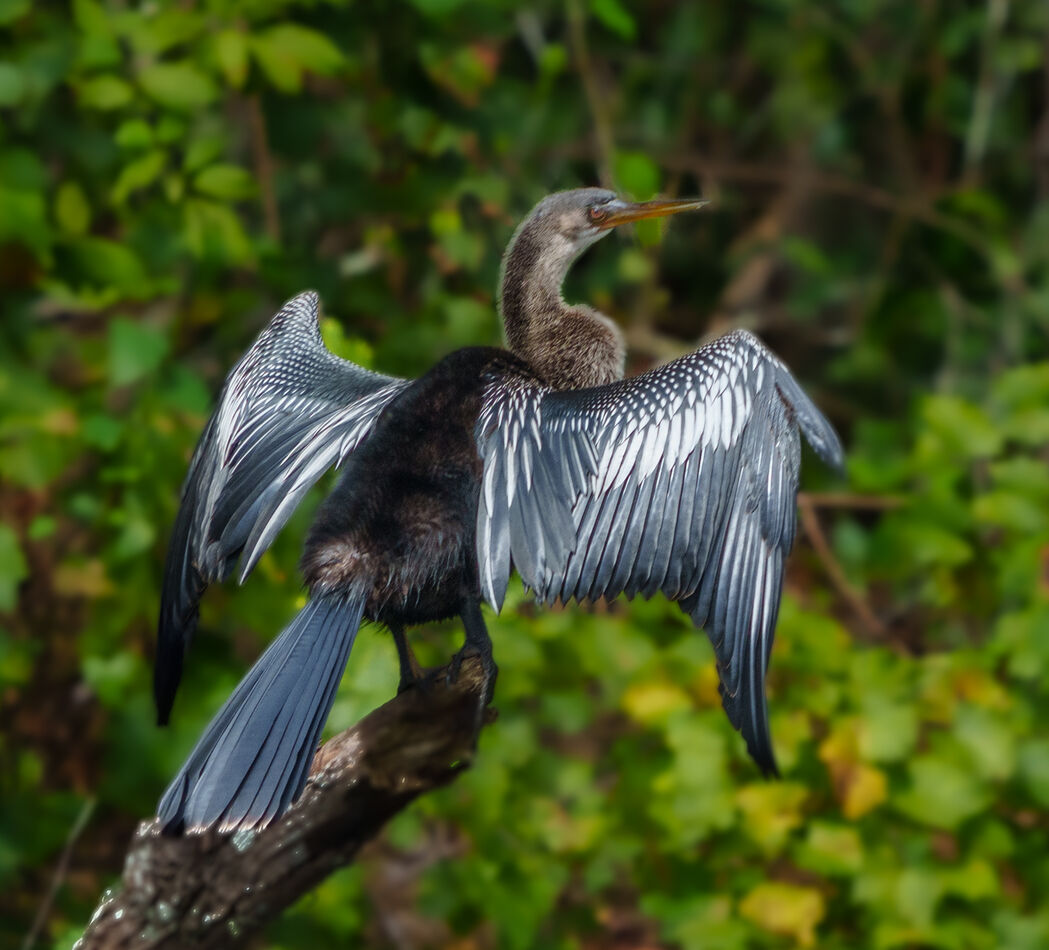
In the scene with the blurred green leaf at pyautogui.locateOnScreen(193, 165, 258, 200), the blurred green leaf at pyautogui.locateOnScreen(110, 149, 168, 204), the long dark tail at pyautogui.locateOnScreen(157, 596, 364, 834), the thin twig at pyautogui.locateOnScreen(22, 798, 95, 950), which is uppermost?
the blurred green leaf at pyautogui.locateOnScreen(110, 149, 168, 204)

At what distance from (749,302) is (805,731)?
6.90 ft

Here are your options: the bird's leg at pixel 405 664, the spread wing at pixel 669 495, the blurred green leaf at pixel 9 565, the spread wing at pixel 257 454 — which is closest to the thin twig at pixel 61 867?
the spread wing at pixel 257 454

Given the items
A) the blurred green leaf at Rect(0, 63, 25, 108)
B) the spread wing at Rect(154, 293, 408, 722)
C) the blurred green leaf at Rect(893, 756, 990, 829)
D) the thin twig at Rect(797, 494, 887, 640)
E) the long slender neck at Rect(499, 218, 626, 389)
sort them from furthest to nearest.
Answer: the thin twig at Rect(797, 494, 887, 640), the blurred green leaf at Rect(893, 756, 990, 829), the blurred green leaf at Rect(0, 63, 25, 108), the long slender neck at Rect(499, 218, 626, 389), the spread wing at Rect(154, 293, 408, 722)

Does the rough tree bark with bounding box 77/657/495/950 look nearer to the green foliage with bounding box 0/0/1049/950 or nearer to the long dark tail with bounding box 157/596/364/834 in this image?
the long dark tail with bounding box 157/596/364/834

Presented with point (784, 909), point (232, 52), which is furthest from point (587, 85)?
point (784, 909)

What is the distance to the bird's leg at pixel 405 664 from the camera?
199 centimetres

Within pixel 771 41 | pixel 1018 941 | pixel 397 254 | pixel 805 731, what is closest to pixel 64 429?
pixel 397 254

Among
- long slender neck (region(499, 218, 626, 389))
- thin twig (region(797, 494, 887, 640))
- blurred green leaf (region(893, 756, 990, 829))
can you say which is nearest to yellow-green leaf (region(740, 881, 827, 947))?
blurred green leaf (region(893, 756, 990, 829))

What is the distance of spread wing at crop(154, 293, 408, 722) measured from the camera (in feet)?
6.61

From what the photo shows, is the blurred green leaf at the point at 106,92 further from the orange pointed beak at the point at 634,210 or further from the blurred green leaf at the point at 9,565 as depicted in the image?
the orange pointed beak at the point at 634,210

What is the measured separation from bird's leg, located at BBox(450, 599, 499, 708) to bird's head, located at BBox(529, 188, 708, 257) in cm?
79

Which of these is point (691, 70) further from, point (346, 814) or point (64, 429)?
point (346, 814)

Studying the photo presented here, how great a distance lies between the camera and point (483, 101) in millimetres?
3445

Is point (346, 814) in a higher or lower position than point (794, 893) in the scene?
higher
